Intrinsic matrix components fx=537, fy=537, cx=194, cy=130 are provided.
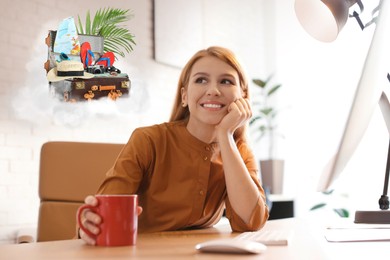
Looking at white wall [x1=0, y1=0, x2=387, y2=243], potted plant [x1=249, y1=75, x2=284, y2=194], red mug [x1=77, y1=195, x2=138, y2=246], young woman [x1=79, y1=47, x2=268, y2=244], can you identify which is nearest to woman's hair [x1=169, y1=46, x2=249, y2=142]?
young woman [x1=79, y1=47, x2=268, y2=244]

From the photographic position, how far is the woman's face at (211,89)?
1480 mm

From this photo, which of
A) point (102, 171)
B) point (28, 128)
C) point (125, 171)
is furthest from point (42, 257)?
point (28, 128)

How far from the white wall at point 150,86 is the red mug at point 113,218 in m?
1.95

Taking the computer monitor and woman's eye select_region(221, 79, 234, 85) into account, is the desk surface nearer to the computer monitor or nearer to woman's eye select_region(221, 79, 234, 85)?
the computer monitor

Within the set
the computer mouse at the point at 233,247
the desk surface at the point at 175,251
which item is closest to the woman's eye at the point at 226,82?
the desk surface at the point at 175,251

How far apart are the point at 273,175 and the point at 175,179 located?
2809 mm

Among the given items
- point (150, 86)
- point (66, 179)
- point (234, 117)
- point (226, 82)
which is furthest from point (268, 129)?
point (234, 117)

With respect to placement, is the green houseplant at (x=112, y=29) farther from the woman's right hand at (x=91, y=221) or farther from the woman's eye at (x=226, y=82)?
the woman's right hand at (x=91, y=221)

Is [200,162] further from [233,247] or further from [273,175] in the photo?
[273,175]

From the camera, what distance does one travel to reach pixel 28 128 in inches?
110

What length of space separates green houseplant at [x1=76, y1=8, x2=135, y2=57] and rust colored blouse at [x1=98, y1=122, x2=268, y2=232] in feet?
4.26

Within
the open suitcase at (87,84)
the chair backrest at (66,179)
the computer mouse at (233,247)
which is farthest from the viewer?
the open suitcase at (87,84)

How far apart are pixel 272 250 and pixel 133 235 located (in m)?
0.24

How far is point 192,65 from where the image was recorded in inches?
62.9
